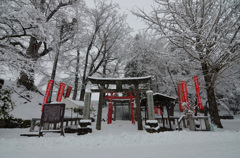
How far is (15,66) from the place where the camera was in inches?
269

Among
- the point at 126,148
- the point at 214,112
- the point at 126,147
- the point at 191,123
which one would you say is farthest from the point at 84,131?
the point at 214,112

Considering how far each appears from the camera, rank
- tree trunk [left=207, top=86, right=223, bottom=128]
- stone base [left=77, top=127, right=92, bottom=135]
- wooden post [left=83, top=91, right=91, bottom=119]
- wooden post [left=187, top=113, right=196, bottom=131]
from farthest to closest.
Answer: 1. tree trunk [left=207, top=86, right=223, bottom=128]
2. wooden post [left=83, top=91, right=91, bottom=119]
3. wooden post [left=187, top=113, right=196, bottom=131]
4. stone base [left=77, top=127, right=92, bottom=135]

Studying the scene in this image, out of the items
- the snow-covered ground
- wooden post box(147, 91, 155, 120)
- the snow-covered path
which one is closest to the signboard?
the snow-covered ground

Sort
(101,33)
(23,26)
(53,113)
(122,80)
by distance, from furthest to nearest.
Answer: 1. (101,33)
2. (122,80)
3. (23,26)
4. (53,113)

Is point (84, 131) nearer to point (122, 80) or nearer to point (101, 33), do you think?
point (122, 80)

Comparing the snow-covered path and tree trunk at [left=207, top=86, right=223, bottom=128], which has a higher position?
tree trunk at [left=207, top=86, right=223, bottom=128]

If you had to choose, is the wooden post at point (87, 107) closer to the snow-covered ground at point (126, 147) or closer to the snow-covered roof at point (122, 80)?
the snow-covered roof at point (122, 80)

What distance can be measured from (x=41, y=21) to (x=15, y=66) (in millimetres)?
2945

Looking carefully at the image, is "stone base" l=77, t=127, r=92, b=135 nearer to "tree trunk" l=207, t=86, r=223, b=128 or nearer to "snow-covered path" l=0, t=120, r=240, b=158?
"snow-covered path" l=0, t=120, r=240, b=158

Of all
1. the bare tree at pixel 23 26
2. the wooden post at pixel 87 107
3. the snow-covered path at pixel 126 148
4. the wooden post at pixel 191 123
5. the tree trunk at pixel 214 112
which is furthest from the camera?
the tree trunk at pixel 214 112

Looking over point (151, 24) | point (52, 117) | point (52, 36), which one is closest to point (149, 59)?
point (151, 24)

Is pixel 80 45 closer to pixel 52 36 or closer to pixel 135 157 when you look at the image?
pixel 52 36

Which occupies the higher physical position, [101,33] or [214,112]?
[101,33]

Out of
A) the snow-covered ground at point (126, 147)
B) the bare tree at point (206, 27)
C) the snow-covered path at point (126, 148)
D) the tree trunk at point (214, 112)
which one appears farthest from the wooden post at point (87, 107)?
the tree trunk at point (214, 112)
